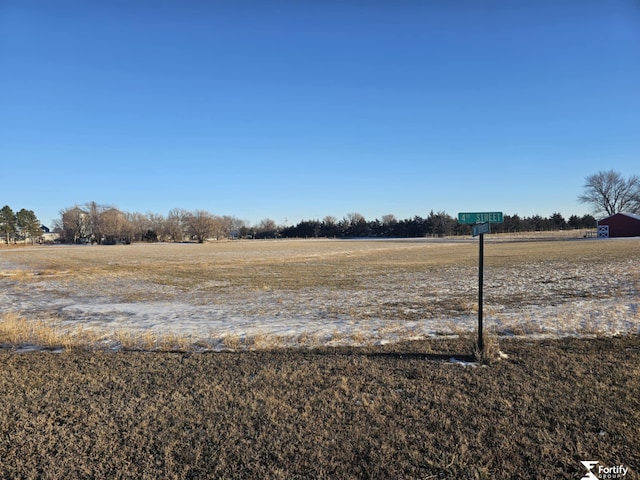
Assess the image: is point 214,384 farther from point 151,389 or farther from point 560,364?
point 560,364

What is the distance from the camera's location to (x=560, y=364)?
19.0 ft

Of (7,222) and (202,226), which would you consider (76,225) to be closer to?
(7,222)

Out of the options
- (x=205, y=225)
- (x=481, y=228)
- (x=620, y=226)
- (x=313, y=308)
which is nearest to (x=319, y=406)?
(x=481, y=228)

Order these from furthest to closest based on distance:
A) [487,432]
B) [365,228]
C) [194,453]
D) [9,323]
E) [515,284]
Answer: [365,228], [515,284], [9,323], [487,432], [194,453]

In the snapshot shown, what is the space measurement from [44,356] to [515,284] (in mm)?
17059

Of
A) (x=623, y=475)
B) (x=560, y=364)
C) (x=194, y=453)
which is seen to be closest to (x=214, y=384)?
(x=194, y=453)

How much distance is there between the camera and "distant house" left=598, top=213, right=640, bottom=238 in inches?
2835

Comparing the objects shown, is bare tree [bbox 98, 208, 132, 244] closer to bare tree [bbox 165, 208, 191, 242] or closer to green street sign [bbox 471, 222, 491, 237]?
bare tree [bbox 165, 208, 191, 242]

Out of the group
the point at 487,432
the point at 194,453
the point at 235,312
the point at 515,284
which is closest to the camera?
the point at 194,453

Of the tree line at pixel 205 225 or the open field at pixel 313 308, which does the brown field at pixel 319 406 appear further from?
the tree line at pixel 205 225

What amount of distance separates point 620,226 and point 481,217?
8946cm

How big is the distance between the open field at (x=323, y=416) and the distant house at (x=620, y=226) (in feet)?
284

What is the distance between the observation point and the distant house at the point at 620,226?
72000mm

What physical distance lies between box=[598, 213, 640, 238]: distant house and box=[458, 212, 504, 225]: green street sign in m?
87.0
